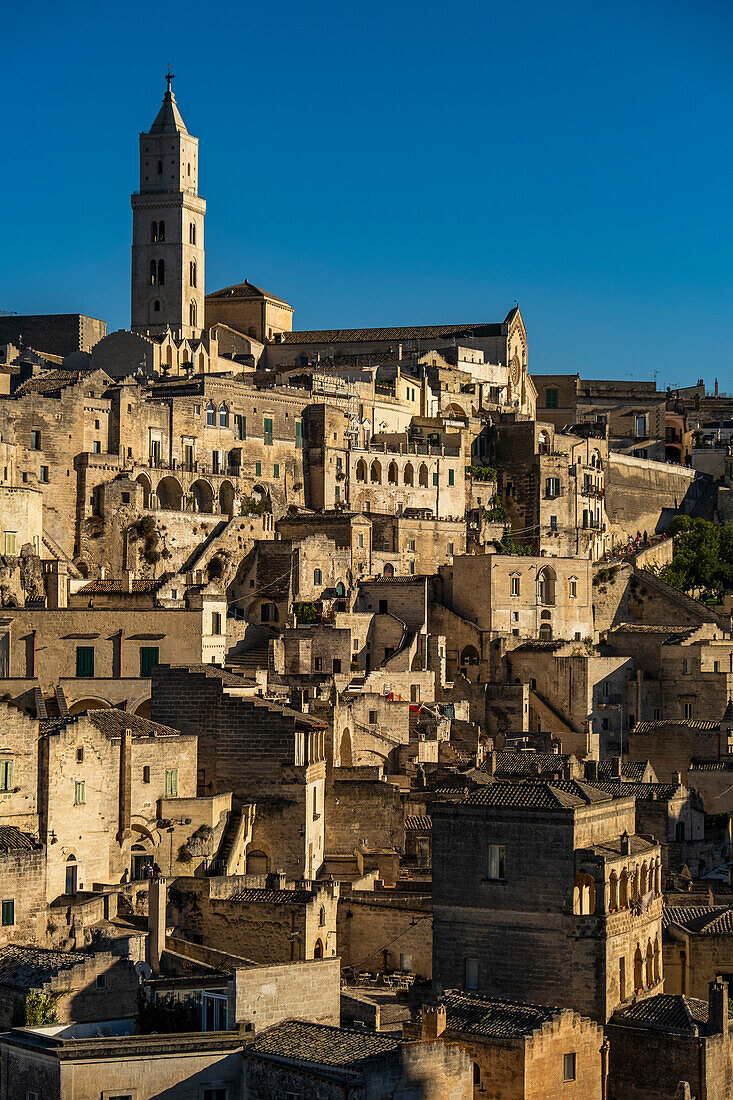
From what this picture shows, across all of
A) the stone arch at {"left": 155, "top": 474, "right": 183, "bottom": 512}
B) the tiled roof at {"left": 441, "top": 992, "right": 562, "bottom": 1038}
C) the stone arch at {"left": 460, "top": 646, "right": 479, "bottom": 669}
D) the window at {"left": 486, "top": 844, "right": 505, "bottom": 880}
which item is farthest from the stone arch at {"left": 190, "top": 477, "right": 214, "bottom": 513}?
the tiled roof at {"left": 441, "top": 992, "right": 562, "bottom": 1038}

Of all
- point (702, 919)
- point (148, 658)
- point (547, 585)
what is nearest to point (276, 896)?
point (702, 919)

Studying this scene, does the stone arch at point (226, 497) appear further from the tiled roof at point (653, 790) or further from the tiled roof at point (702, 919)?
the tiled roof at point (702, 919)

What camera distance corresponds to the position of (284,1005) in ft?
102

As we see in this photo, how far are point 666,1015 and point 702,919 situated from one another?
695 cm

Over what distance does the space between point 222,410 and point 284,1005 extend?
46227mm

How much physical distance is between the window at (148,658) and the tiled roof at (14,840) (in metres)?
12.4

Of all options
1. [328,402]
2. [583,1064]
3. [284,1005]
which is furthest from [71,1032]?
[328,402]

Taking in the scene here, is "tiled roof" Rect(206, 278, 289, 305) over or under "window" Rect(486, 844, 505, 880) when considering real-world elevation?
over

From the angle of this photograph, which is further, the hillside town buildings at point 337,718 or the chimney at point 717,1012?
the chimney at point 717,1012

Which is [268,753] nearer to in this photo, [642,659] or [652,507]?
[642,659]

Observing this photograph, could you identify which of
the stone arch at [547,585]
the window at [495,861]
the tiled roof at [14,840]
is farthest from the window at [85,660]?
the stone arch at [547,585]

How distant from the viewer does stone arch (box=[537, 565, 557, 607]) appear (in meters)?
72.7

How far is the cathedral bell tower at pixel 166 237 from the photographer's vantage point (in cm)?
8944

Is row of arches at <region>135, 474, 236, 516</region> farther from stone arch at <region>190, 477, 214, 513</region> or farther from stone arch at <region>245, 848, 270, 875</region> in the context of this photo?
stone arch at <region>245, 848, 270, 875</region>
